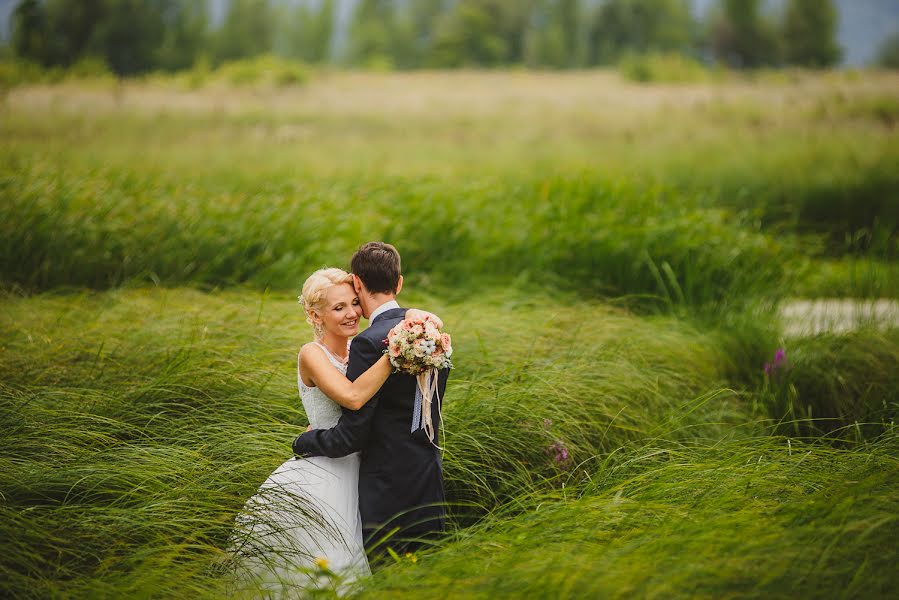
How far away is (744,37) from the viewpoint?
1744 cm

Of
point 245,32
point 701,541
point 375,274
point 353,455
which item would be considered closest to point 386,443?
point 353,455

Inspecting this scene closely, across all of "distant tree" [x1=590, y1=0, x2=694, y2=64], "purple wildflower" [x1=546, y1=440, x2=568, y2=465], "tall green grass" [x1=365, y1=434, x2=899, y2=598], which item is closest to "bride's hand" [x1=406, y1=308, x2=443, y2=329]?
"tall green grass" [x1=365, y1=434, x2=899, y2=598]

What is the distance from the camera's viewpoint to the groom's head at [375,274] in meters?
2.52

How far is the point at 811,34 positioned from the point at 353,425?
16838 mm

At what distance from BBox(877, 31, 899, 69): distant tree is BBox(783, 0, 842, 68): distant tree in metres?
0.96

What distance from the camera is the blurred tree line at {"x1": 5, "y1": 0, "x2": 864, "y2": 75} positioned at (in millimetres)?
11789

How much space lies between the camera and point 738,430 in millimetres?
4121

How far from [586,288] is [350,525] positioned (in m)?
3.71

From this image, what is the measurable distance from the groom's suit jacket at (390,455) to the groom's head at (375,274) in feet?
0.24

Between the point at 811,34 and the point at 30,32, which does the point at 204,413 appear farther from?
the point at 811,34

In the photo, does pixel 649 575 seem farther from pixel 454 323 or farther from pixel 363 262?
pixel 454 323

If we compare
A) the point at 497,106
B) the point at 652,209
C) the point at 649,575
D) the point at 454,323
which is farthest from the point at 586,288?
the point at 497,106

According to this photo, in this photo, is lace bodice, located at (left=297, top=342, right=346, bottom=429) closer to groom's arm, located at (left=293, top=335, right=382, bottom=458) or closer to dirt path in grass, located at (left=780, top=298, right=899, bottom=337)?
groom's arm, located at (left=293, top=335, right=382, bottom=458)

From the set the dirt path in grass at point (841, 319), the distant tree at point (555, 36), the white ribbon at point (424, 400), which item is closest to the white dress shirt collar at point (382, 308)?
the white ribbon at point (424, 400)
